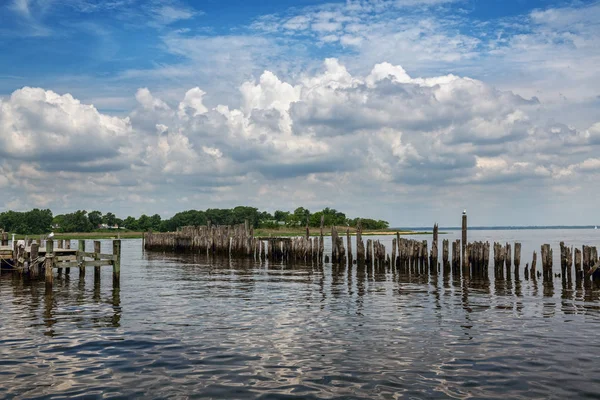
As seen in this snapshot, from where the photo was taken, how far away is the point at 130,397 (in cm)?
935

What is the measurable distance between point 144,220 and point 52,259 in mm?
159788

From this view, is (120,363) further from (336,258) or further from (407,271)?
(336,258)

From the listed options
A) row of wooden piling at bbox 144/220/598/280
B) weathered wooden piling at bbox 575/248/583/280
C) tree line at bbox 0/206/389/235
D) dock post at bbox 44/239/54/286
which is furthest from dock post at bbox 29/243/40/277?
tree line at bbox 0/206/389/235

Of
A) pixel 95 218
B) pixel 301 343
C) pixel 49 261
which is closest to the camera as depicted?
pixel 301 343

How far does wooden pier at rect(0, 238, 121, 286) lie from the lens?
2311 cm

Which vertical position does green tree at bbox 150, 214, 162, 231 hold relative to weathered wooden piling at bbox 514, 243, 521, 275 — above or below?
above

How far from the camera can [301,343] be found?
13.4 metres

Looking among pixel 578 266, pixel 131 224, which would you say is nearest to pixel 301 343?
pixel 578 266

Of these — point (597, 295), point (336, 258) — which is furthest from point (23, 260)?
point (597, 295)

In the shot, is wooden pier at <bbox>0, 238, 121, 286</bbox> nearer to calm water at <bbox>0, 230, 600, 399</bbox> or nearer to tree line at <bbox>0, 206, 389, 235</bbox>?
calm water at <bbox>0, 230, 600, 399</bbox>

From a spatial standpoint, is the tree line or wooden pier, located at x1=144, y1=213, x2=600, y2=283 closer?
wooden pier, located at x1=144, y1=213, x2=600, y2=283

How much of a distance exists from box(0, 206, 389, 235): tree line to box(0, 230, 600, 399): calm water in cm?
11882

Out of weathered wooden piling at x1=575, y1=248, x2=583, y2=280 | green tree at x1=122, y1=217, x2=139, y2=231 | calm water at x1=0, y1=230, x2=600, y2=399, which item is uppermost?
green tree at x1=122, y1=217, x2=139, y2=231

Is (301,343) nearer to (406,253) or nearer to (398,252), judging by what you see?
(398,252)
